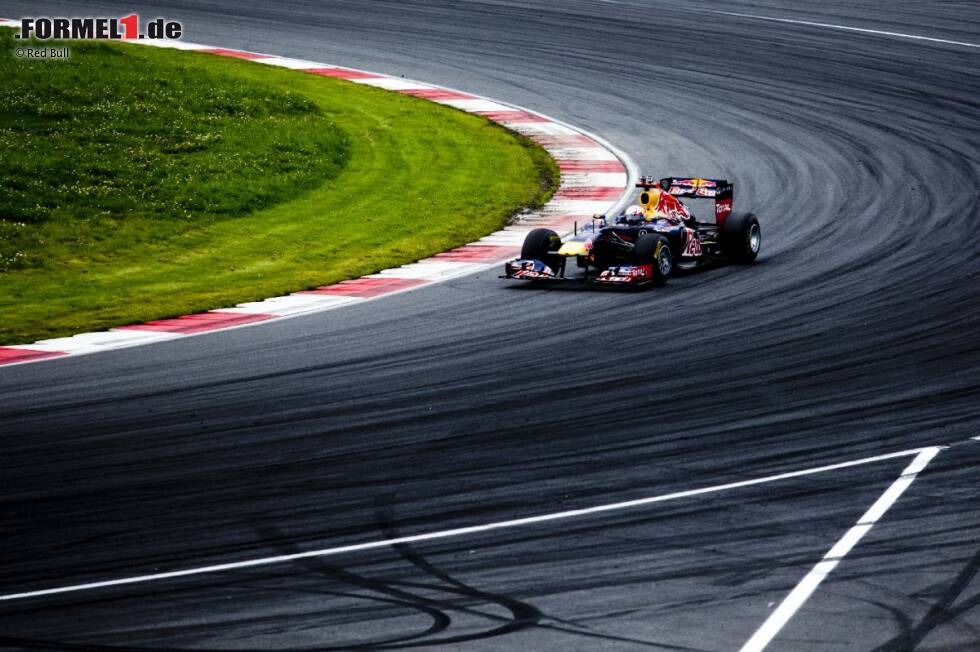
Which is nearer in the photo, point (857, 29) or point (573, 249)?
point (573, 249)

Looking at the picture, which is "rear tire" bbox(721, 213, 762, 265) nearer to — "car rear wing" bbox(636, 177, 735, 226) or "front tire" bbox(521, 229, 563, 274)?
"car rear wing" bbox(636, 177, 735, 226)

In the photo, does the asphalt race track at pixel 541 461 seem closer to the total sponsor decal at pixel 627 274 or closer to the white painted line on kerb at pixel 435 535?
the white painted line on kerb at pixel 435 535

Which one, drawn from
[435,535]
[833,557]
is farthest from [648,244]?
[833,557]

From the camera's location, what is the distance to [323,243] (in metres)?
23.6

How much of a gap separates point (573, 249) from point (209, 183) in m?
8.92

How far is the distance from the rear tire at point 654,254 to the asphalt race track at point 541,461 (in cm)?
54

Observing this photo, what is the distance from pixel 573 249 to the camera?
66.3 feet

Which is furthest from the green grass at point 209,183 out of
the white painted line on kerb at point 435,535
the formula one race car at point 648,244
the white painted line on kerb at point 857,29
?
the white painted line on kerb at point 857,29

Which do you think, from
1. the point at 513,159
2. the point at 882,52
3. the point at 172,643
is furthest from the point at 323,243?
the point at 882,52

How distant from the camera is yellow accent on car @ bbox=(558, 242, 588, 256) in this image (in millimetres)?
20172

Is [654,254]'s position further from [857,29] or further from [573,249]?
[857,29]

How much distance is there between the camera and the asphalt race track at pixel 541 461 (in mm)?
9023

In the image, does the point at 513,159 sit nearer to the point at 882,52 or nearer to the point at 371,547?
the point at 882,52

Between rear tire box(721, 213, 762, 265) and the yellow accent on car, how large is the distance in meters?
2.38
